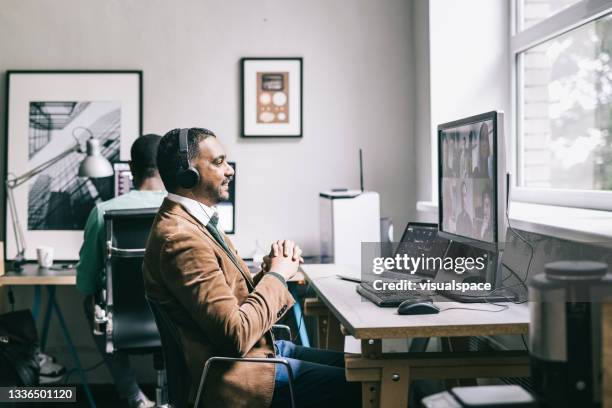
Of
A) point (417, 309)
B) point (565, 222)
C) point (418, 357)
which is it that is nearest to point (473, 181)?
point (565, 222)

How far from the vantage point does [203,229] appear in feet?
6.12

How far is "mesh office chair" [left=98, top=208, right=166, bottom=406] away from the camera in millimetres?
2559

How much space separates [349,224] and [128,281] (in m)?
1.21

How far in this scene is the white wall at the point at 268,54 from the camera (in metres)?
3.75

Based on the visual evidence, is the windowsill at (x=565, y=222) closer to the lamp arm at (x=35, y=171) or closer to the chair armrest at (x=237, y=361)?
the chair armrest at (x=237, y=361)

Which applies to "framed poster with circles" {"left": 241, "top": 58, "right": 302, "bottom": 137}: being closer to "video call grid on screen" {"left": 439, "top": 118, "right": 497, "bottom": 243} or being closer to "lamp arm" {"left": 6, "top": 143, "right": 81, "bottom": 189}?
"lamp arm" {"left": 6, "top": 143, "right": 81, "bottom": 189}

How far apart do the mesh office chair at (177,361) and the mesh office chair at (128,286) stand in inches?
31.3

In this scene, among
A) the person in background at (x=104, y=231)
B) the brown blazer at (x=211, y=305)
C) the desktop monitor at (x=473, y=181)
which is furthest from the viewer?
the person in background at (x=104, y=231)

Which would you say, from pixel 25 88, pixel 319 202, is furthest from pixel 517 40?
pixel 25 88

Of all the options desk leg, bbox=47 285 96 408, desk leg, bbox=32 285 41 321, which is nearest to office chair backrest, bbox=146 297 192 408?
desk leg, bbox=47 285 96 408

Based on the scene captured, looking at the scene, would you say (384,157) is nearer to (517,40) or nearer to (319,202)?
(319,202)

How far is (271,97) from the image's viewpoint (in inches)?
149

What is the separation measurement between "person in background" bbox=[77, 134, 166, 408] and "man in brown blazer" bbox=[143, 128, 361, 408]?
0.97m

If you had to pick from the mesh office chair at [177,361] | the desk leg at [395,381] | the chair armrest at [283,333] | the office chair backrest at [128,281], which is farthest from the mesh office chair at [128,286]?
the desk leg at [395,381]
